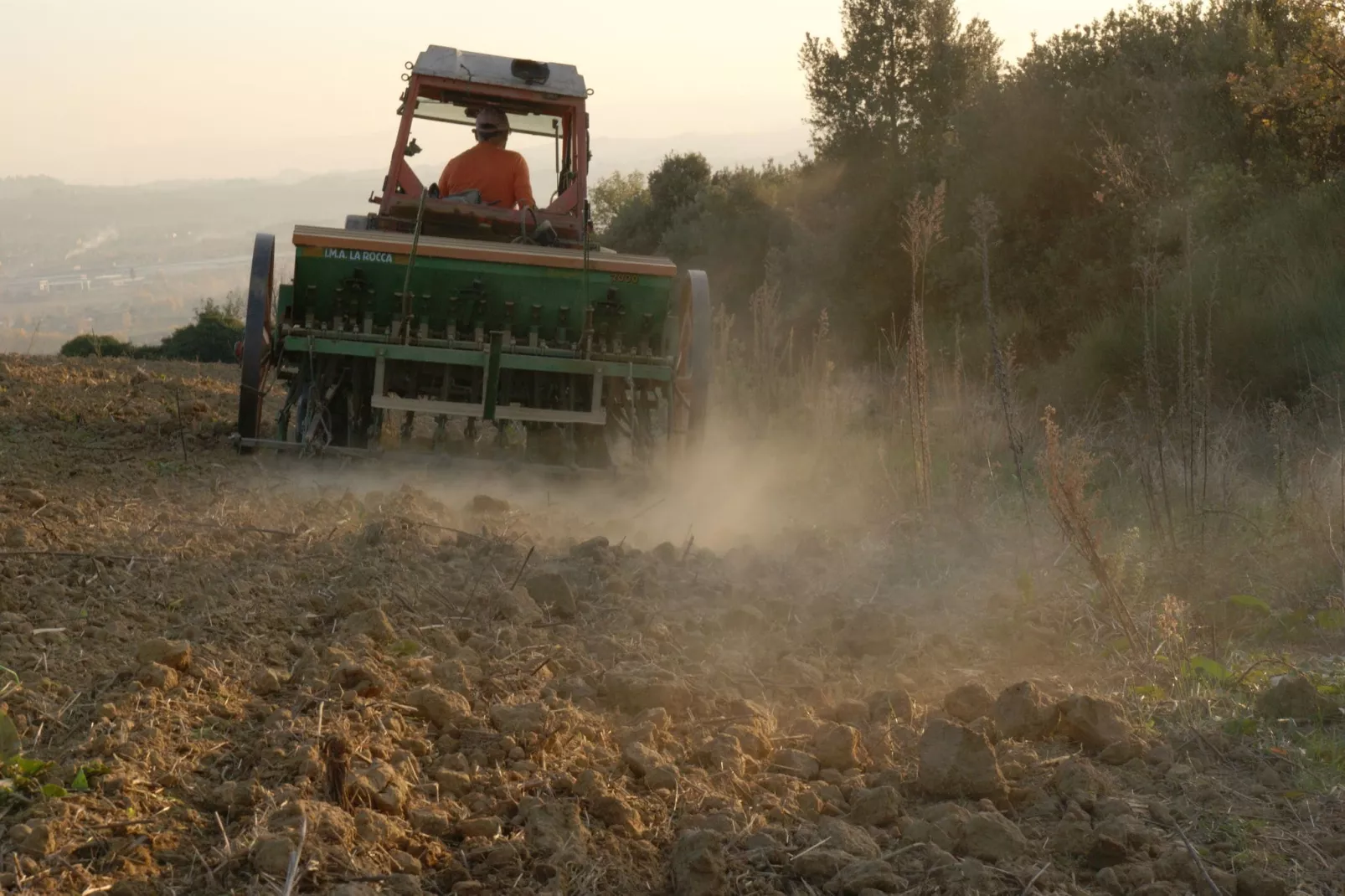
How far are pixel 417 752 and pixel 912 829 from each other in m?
1.21

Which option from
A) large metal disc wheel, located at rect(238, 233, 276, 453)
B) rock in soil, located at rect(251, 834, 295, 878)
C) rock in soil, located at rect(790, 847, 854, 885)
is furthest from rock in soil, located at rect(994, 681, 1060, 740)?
large metal disc wheel, located at rect(238, 233, 276, 453)

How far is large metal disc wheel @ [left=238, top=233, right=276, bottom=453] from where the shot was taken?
27.8 ft

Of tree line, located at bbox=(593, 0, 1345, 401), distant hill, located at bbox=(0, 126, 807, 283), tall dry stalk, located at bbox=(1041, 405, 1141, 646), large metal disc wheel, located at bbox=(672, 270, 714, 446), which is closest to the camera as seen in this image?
tall dry stalk, located at bbox=(1041, 405, 1141, 646)

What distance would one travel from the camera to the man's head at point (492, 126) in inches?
393

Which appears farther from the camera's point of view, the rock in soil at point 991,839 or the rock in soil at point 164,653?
the rock in soil at point 164,653

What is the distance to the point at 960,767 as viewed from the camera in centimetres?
376

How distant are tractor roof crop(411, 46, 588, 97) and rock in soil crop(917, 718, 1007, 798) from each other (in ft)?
23.1

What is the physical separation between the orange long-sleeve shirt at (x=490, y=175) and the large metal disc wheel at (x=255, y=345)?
169 centimetres

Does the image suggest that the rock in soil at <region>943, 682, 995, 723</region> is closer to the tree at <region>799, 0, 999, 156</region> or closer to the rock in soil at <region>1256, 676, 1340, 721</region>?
the rock in soil at <region>1256, 676, 1340, 721</region>

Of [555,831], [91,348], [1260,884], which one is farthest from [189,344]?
[1260,884]

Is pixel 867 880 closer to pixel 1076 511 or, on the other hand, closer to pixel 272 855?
pixel 272 855

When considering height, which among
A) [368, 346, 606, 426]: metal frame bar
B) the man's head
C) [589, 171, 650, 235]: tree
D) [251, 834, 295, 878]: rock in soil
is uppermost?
[589, 171, 650, 235]: tree

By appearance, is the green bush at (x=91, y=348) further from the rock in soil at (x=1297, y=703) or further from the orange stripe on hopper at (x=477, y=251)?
the rock in soil at (x=1297, y=703)

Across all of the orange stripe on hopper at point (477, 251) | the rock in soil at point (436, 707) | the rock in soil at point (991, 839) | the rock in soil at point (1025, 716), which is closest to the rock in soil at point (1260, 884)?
the rock in soil at point (991, 839)
